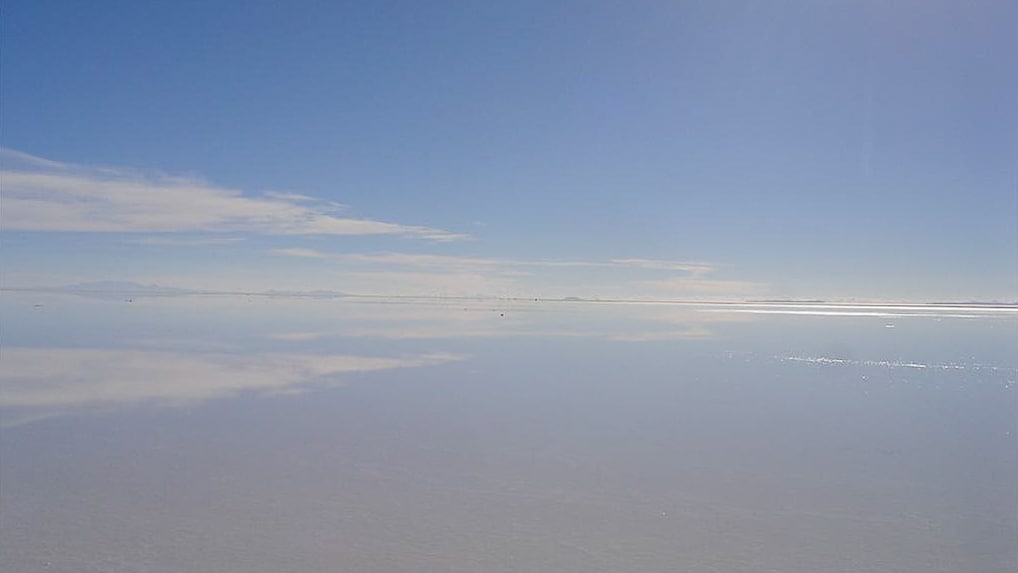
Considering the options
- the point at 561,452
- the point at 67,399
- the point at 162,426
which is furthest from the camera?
the point at 67,399

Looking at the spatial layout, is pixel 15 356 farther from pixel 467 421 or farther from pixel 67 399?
pixel 467 421

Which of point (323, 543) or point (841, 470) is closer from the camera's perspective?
point (323, 543)

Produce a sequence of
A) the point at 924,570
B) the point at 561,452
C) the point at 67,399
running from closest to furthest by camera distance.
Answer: the point at 924,570, the point at 561,452, the point at 67,399

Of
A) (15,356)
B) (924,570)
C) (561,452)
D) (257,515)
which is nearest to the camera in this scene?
(924,570)

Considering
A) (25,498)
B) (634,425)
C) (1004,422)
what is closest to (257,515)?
(25,498)

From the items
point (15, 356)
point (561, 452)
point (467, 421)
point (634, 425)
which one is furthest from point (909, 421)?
point (15, 356)

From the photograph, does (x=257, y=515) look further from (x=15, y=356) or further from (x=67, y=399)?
(x=15, y=356)
